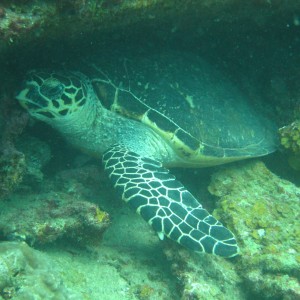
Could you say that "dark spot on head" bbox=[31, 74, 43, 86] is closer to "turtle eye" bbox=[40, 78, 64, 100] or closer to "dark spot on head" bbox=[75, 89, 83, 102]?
"turtle eye" bbox=[40, 78, 64, 100]

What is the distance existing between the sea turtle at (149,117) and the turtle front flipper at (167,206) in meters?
0.01

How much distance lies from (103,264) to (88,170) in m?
1.17

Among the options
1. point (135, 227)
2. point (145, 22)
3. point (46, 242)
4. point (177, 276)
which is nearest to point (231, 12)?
point (145, 22)

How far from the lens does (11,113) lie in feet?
9.75

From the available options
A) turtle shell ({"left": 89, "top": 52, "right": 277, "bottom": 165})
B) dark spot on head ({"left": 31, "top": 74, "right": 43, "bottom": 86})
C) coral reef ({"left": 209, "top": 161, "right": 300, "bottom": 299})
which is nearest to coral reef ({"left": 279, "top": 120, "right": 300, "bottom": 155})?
turtle shell ({"left": 89, "top": 52, "right": 277, "bottom": 165})

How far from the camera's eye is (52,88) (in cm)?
345

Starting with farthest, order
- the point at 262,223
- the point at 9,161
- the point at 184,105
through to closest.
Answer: the point at 184,105 → the point at 262,223 → the point at 9,161

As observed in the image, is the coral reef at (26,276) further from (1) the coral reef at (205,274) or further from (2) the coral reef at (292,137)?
(2) the coral reef at (292,137)

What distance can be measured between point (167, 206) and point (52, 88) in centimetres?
183

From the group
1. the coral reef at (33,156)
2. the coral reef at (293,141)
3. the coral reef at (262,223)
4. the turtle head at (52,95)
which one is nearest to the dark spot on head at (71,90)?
the turtle head at (52,95)

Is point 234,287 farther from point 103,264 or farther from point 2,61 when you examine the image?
point 2,61

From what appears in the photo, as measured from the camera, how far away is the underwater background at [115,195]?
2391mm

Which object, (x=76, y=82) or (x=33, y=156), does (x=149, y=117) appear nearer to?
(x=76, y=82)

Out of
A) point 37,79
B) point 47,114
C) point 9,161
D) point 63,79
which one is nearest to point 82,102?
point 63,79
